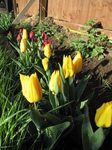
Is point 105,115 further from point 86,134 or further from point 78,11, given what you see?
point 78,11

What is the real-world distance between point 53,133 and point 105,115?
327 millimetres

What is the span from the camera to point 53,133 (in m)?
0.88

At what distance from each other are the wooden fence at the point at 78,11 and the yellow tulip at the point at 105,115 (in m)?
2.17

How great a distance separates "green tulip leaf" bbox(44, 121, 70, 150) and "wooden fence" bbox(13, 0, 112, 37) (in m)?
2.22

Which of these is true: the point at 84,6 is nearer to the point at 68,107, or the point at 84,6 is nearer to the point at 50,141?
the point at 68,107

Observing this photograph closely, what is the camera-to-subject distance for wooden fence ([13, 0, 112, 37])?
2689 mm

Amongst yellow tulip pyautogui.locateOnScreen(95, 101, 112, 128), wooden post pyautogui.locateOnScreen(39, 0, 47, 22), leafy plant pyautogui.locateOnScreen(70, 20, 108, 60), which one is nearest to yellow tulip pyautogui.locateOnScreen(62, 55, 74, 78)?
yellow tulip pyautogui.locateOnScreen(95, 101, 112, 128)

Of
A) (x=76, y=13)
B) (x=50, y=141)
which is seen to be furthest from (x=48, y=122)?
(x=76, y=13)

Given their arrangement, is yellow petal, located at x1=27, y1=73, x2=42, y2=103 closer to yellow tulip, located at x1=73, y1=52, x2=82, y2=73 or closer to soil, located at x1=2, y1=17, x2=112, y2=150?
yellow tulip, located at x1=73, y1=52, x2=82, y2=73

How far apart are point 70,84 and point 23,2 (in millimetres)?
4863

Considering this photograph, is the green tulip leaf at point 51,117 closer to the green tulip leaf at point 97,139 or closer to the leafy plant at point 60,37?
the green tulip leaf at point 97,139

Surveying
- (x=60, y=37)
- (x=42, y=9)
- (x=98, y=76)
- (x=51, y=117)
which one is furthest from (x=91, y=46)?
(x=42, y=9)

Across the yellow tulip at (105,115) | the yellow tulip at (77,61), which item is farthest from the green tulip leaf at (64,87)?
the yellow tulip at (105,115)

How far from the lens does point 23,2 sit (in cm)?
517
